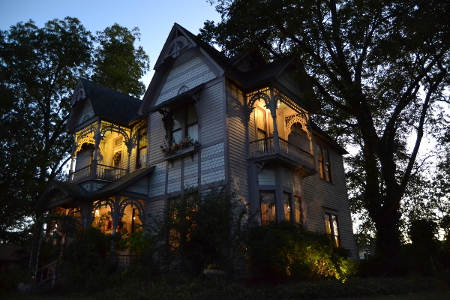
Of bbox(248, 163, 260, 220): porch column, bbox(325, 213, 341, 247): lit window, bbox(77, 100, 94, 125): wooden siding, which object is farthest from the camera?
bbox(77, 100, 94, 125): wooden siding

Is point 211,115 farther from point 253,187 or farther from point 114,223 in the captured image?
point 114,223

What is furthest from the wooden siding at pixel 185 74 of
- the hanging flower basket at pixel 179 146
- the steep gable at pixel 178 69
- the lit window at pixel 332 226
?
the lit window at pixel 332 226

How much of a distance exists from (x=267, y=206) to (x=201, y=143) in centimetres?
404

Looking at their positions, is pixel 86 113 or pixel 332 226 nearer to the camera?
pixel 332 226

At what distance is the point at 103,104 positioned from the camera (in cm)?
2039

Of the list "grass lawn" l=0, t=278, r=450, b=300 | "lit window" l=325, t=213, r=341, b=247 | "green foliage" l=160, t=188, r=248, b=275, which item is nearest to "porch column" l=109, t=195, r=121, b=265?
"grass lawn" l=0, t=278, r=450, b=300

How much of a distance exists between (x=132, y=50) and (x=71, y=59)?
315 inches

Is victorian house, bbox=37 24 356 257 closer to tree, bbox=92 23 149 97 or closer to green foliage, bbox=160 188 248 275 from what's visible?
green foliage, bbox=160 188 248 275

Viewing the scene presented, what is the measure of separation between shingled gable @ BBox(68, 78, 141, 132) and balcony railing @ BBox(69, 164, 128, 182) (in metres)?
2.73

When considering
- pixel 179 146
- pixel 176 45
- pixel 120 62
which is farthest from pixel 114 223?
pixel 120 62

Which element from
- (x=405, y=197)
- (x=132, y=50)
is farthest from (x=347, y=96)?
(x=132, y=50)

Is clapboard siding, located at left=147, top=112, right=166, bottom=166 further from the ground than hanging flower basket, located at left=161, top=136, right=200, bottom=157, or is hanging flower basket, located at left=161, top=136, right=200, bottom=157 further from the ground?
clapboard siding, located at left=147, top=112, right=166, bottom=166

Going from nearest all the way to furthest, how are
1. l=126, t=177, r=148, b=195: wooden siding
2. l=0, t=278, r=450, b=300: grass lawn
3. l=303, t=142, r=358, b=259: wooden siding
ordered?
l=0, t=278, r=450, b=300: grass lawn, l=126, t=177, r=148, b=195: wooden siding, l=303, t=142, r=358, b=259: wooden siding

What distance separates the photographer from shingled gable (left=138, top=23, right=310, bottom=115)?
53.7ft
